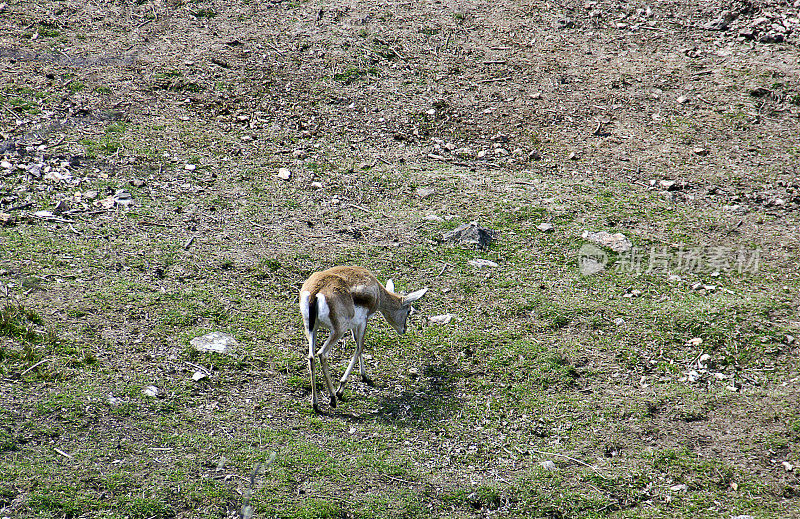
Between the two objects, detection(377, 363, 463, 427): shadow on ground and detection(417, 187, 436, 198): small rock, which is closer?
detection(377, 363, 463, 427): shadow on ground

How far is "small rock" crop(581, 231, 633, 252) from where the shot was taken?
30.2ft

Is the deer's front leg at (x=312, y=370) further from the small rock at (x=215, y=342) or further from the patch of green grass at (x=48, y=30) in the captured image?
the patch of green grass at (x=48, y=30)

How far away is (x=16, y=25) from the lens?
12617mm

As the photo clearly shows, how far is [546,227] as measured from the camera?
31.1 ft

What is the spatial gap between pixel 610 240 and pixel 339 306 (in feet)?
14.4

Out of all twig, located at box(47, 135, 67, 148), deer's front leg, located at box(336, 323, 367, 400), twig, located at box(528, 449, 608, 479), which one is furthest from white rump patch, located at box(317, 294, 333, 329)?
twig, located at box(47, 135, 67, 148)

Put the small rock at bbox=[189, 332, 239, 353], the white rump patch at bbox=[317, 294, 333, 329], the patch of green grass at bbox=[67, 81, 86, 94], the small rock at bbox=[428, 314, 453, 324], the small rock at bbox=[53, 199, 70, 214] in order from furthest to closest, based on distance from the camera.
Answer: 1. the patch of green grass at bbox=[67, 81, 86, 94]
2. the small rock at bbox=[53, 199, 70, 214]
3. the small rock at bbox=[428, 314, 453, 324]
4. the small rock at bbox=[189, 332, 239, 353]
5. the white rump patch at bbox=[317, 294, 333, 329]

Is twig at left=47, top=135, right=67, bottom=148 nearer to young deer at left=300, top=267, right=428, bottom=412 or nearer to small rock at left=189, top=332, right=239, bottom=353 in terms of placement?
small rock at left=189, top=332, right=239, bottom=353

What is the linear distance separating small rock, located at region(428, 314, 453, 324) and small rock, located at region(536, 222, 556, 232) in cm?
226

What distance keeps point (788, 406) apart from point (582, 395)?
2.00 m

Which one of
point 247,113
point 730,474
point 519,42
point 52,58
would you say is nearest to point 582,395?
point 730,474

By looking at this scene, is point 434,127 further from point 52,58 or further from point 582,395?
point 52,58

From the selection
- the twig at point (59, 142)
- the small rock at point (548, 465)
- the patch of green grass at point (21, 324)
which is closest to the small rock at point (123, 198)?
the twig at point (59, 142)

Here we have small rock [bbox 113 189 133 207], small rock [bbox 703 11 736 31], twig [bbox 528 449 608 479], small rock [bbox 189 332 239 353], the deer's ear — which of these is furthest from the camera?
small rock [bbox 703 11 736 31]
